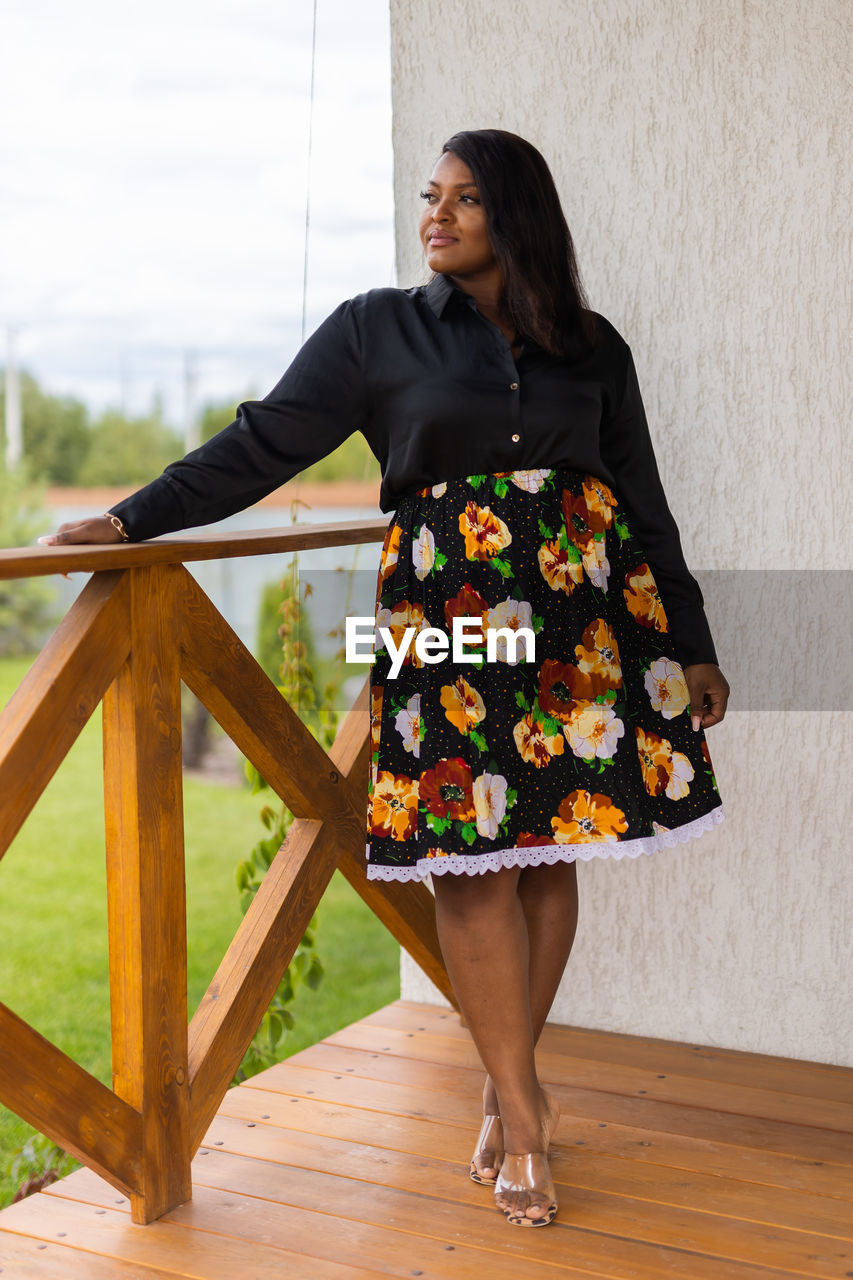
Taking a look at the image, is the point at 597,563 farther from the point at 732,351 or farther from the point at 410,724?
the point at 732,351

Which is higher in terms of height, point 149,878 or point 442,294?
point 442,294

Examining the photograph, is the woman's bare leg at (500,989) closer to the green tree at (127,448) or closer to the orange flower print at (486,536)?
the orange flower print at (486,536)

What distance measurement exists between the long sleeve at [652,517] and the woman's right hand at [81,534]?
30.3 inches

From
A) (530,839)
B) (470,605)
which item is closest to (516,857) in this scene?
(530,839)

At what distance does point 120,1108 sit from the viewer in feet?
5.83

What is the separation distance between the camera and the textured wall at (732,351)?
2.30 meters

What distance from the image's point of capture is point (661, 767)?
1989 millimetres

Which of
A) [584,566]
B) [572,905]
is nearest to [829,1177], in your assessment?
[572,905]

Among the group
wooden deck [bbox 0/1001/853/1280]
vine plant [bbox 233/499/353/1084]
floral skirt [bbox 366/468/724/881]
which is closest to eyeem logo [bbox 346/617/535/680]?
floral skirt [bbox 366/468/724/881]

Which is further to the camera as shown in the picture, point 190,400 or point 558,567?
point 190,400

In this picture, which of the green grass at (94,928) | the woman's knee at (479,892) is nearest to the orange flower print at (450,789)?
the woman's knee at (479,892)

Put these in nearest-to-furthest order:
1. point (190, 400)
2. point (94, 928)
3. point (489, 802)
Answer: point (489, 802)
point (94, 928)
point (190, 400)

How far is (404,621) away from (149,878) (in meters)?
0.50

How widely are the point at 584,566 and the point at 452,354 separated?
1.18 ft
